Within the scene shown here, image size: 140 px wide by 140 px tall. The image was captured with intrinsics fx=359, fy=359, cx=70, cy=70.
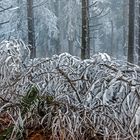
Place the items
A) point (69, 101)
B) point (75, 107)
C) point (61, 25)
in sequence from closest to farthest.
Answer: point (75, 107) < point (69, 101) < point (61, 25)

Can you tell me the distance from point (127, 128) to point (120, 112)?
179 millimetres

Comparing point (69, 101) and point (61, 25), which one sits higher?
point (61, 25)

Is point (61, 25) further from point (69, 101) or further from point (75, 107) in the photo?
point (75, 107)

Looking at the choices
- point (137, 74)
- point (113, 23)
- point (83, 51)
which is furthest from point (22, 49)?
point (113, 23)

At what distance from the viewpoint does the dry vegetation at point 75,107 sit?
3051 mm

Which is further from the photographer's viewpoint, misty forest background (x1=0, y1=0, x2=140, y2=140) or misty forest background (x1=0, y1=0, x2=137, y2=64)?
misty forest background (x1=0, y1=0, x2=137, y2=64)

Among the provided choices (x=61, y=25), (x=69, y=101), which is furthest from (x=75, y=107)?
(x=61, y=25)

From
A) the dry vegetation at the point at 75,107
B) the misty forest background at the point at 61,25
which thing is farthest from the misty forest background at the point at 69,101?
the misty forest background at the point at 61,25

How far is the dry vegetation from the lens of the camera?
3.05 metres

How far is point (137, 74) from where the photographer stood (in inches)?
153

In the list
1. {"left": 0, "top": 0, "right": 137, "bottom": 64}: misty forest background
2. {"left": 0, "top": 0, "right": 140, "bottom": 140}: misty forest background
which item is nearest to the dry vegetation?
{"left": 0, "top": 0, "right": 140, "bottom": 140}: misty forest background

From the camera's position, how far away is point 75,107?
10.8 ft

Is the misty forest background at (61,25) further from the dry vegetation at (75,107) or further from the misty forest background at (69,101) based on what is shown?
the dry vegetation at (75,107)

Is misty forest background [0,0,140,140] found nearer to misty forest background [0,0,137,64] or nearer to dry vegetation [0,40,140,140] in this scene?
dry vegetation [0,40,140,140]
